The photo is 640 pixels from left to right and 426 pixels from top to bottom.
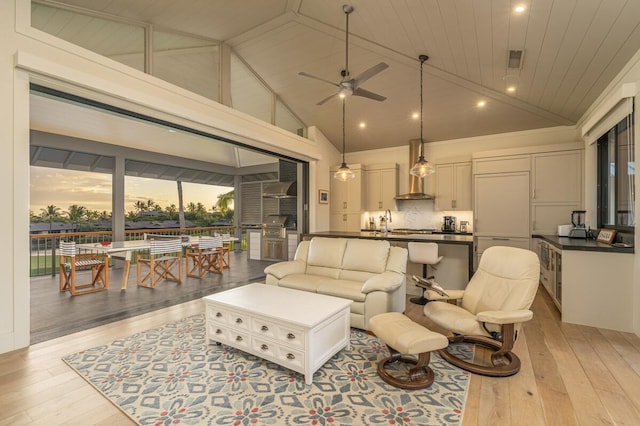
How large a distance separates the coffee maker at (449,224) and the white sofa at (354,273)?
3.09 meters

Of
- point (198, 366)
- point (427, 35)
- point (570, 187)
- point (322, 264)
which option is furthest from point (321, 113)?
point (198, 366)

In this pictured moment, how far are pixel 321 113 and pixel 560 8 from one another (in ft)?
13.1

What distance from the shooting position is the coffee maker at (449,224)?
6.43 metres

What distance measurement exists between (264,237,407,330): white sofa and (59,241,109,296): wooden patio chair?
2968 millimetres

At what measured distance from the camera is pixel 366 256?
12.9 ft

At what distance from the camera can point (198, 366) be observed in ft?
8.25

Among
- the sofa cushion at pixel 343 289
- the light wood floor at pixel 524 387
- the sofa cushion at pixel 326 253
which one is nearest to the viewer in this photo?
the light wood floor at pixel 524 387

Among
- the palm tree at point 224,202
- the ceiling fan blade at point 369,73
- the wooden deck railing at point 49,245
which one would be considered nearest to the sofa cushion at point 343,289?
the ceiling fan blade at point 369,73

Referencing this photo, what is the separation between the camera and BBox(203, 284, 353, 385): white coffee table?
2314mm

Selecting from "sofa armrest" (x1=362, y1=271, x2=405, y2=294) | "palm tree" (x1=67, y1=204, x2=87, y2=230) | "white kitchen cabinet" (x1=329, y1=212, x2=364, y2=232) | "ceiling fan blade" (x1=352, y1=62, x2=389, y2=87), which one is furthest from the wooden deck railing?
"ceiling fan blade" (x1=352, y1=62, x2=389, y2=87)

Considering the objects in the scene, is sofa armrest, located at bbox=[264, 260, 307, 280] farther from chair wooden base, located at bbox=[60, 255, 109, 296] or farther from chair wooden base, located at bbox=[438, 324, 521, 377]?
chair wooden base, located at bbox=[60, 255, 109, 296]

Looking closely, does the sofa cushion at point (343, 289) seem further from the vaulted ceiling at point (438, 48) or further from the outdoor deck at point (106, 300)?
the vaulted ceiling at point (438, 48)

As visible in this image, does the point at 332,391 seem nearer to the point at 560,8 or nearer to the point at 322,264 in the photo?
the point at 322,264

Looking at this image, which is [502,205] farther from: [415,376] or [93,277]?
[93,277]
